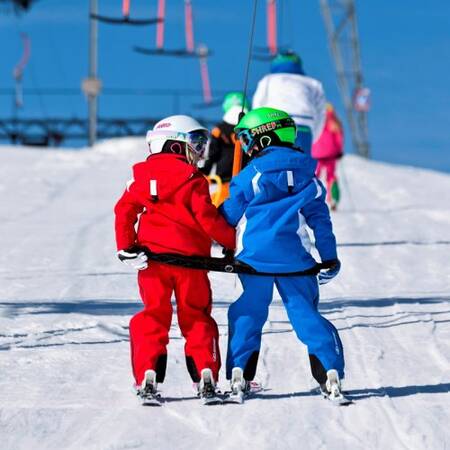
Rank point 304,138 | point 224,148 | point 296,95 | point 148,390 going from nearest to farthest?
point 148,390 < point 224,148 < point 304,138 < point 296,95

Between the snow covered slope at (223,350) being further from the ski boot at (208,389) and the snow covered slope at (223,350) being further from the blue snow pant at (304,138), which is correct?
the blue snow pant at (304,138)

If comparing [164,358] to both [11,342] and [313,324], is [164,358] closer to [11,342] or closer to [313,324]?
[313,324]

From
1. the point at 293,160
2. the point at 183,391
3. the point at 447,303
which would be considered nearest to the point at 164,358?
the point at 183,391

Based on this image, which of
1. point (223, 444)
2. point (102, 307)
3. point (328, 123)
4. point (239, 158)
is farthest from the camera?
point (328, 123)

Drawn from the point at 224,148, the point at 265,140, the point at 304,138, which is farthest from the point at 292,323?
the point at 304,138

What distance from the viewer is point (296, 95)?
9.92 meters

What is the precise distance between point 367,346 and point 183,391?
143 cm

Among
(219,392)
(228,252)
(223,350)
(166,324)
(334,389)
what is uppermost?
(228,252)

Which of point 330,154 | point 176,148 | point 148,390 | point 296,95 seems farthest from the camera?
point 330,154

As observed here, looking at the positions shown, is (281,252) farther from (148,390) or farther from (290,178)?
(148,390)

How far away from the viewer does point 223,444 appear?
429 centimetres

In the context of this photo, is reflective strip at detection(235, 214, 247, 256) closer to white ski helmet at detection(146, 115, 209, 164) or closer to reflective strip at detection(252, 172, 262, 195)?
reflective strip at detection(252, 172, 262, 195)

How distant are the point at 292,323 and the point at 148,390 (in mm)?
708

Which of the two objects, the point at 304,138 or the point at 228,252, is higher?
Answer: the point at 228,252
